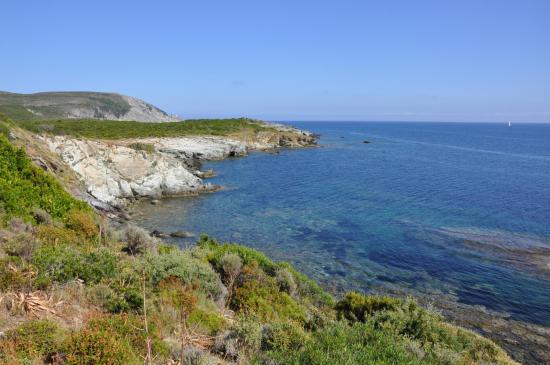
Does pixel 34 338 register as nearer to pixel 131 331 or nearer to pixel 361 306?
pixel 131 331

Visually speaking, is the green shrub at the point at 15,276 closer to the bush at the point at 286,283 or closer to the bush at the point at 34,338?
the bush at the point at 34,338

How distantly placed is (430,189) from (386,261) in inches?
1096

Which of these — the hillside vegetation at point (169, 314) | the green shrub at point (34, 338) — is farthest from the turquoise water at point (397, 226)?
the green shrub at point (34, 338)

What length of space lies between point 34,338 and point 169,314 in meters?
3.05

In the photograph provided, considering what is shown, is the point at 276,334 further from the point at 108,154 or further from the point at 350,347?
the point at 108,154

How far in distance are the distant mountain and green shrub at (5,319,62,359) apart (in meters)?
112

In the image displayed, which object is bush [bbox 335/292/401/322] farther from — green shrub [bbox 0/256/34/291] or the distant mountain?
the distant mountain

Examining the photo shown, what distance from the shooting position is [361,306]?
46.5 feet

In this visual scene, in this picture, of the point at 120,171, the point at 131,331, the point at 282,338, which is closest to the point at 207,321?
the point at 282,338

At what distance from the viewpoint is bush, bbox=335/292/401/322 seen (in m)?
13.5

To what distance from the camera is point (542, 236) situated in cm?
3177

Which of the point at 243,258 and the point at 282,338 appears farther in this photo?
the point at 243,258

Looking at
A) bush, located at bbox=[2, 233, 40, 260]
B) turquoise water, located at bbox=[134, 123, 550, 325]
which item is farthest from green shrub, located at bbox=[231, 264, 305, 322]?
turquoise water, located at bbox=[134, 123, 550, 325]

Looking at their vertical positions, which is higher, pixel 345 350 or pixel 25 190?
pixel 25 190
